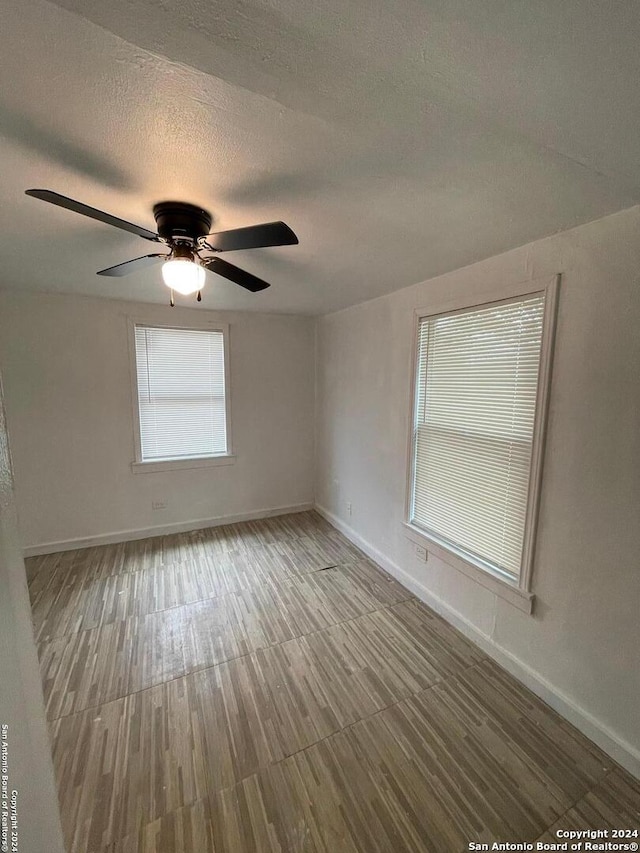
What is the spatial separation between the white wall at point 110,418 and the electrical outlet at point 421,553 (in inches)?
78.3

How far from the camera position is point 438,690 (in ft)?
6.00

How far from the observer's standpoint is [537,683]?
5.94ft

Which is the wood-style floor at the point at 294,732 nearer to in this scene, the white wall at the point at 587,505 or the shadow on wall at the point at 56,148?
the white wall at the point at 587,505

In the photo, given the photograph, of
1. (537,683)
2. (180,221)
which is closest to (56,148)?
(180,221)

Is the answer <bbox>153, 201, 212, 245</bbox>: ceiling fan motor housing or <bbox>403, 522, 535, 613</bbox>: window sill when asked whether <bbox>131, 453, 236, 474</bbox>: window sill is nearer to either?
<bbox>403, 522, 535, 613</bbox>: window sill

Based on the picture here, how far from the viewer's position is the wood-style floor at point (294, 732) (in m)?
1.27

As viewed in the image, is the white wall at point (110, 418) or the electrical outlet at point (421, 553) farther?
the white wall at point (110, 418)

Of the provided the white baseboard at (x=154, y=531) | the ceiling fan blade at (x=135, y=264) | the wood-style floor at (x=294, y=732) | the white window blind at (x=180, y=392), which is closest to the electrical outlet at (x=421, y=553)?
the wood-style floor at (x=294, y=732)

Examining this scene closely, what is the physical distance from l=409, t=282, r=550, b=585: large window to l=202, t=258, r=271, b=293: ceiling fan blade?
50.3 inches

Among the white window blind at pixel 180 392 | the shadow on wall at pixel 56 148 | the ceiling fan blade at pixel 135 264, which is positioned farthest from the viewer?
the white window blind at pixel 180 392

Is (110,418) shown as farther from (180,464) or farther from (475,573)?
(475,573)

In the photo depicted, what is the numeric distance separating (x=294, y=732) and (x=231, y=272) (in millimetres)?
2308

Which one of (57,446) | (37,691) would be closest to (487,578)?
(37,691)

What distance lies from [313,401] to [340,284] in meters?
1.80
